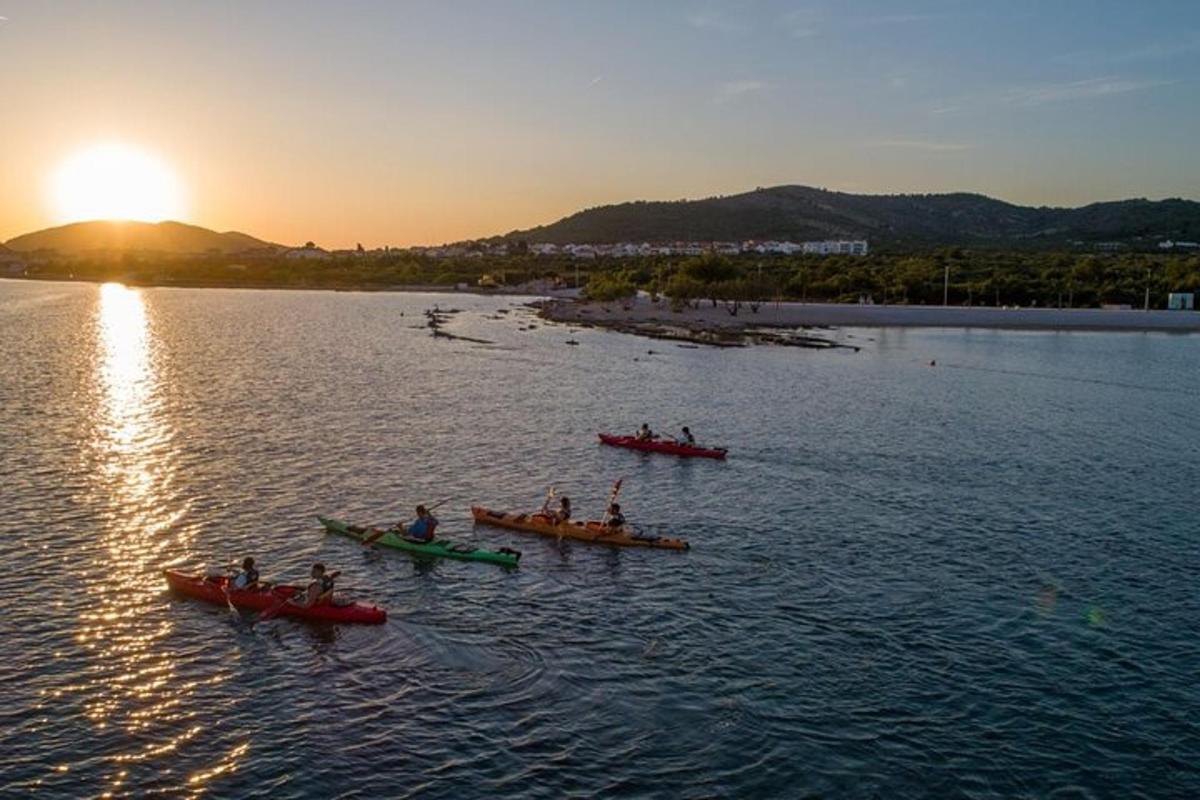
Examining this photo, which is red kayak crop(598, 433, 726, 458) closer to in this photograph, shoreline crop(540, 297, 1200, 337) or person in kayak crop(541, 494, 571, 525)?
person in kayak crop(541, 494, 571, 525)

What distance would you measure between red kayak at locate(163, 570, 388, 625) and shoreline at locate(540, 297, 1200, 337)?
102676mm

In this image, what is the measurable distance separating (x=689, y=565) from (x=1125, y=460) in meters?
29.6

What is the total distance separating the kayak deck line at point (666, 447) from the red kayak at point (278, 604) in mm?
24702

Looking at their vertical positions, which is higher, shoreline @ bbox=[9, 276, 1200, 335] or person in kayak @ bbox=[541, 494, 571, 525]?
shoreline @ bbox=[9, 276, 1200, 335]

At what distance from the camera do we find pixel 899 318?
472 ft

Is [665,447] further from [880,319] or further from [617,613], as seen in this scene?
[880,319]

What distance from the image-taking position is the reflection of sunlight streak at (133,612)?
850 inches

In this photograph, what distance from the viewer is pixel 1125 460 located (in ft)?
167

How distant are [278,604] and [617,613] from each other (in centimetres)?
944

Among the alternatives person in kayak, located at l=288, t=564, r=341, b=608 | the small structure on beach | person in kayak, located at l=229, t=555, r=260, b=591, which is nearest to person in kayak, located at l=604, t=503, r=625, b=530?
person in kayak, located at l=288, t=564, r=341, b=608

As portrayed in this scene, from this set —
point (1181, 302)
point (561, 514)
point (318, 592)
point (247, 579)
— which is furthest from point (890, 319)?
point (247, 579)

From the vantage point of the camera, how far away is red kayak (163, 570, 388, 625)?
27.7 meters

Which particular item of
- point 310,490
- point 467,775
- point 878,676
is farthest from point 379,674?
point 310,490

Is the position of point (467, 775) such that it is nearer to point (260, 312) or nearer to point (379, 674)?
point (379, 674)
